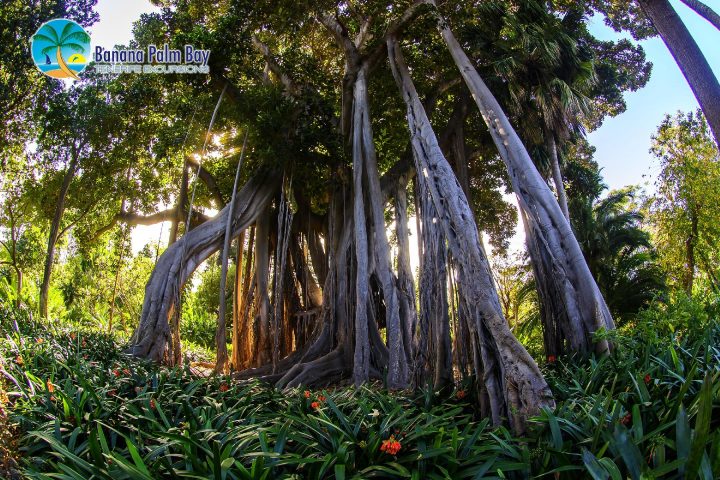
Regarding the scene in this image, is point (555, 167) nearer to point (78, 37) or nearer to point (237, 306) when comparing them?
point (237, 306)

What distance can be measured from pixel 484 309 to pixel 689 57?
2.87m

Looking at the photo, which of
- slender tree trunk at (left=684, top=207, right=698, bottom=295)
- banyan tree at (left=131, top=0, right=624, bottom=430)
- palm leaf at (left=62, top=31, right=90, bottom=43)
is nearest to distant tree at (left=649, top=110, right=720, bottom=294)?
slender tree trunk at (left=684, top=207, right=698, bottom=295)

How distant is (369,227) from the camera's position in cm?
673

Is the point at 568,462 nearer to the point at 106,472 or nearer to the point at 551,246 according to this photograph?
the point at 106,472

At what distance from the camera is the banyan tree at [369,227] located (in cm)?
406

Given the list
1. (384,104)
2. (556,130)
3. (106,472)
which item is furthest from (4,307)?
(556,130)

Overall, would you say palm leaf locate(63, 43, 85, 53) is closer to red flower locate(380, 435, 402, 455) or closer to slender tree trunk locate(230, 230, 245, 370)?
slender tree trunk locate(230, 230, 245, 370)

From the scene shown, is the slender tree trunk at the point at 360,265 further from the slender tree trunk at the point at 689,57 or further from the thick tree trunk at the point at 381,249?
the slender tree trunk at the point at 689,57

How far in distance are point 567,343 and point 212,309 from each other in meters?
13.2

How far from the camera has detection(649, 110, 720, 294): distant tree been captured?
10492mm

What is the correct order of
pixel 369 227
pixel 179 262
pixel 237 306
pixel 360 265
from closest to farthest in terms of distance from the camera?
pixel 360 265 → pixel 179 262 → pixel 369 227 → pixel 237 306

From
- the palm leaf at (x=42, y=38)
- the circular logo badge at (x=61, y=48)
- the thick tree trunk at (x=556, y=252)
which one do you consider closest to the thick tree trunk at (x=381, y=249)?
the thick tree trunk at (x=556, y=252)

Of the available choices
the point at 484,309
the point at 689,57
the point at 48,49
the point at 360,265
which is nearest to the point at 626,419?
the point at 484,309

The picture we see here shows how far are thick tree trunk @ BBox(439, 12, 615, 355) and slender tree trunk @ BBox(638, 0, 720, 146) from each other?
4.85 feet
